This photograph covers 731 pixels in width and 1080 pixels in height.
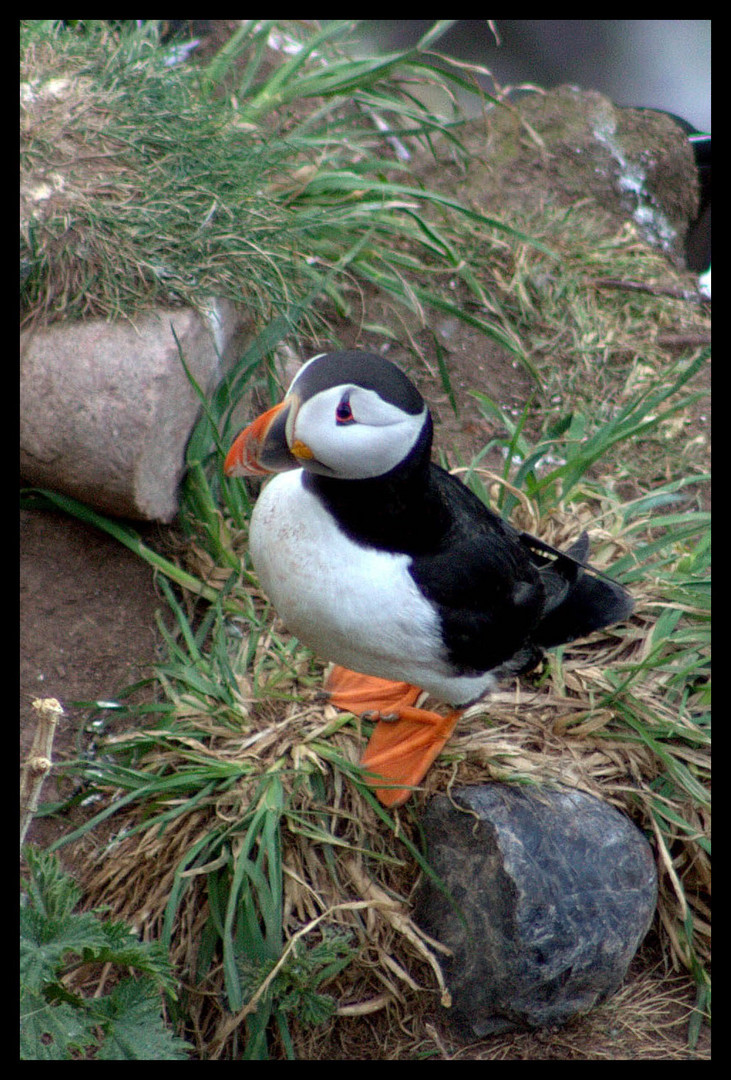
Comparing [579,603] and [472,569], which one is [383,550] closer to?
[472,569]

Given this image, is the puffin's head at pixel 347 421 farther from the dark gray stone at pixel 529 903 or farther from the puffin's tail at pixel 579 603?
the dark gray stone at pixel 529 903

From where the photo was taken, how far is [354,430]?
5.64 feet

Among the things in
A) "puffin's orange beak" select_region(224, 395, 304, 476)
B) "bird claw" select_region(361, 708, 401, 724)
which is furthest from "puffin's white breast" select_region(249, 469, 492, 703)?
"bird claw" select_region(361, 708, 401, 724)

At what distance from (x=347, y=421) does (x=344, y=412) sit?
2 centimetres

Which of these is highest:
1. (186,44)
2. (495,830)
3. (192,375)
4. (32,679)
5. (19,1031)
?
(186,44)

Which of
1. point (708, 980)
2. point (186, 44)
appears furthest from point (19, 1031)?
point (186, 44)

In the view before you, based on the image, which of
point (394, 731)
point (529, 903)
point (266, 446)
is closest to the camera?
point (266, 446)

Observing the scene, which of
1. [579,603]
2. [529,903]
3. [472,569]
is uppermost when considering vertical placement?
[472,569]

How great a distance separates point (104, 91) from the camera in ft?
9.95

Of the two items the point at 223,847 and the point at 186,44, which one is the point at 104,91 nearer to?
the point at 186,44

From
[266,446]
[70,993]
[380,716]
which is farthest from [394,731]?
[70,993]

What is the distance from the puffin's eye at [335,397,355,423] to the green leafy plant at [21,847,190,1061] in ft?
2.99

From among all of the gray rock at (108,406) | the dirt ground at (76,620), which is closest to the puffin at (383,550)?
the gray rock at (108,406)

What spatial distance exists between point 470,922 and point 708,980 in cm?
70
